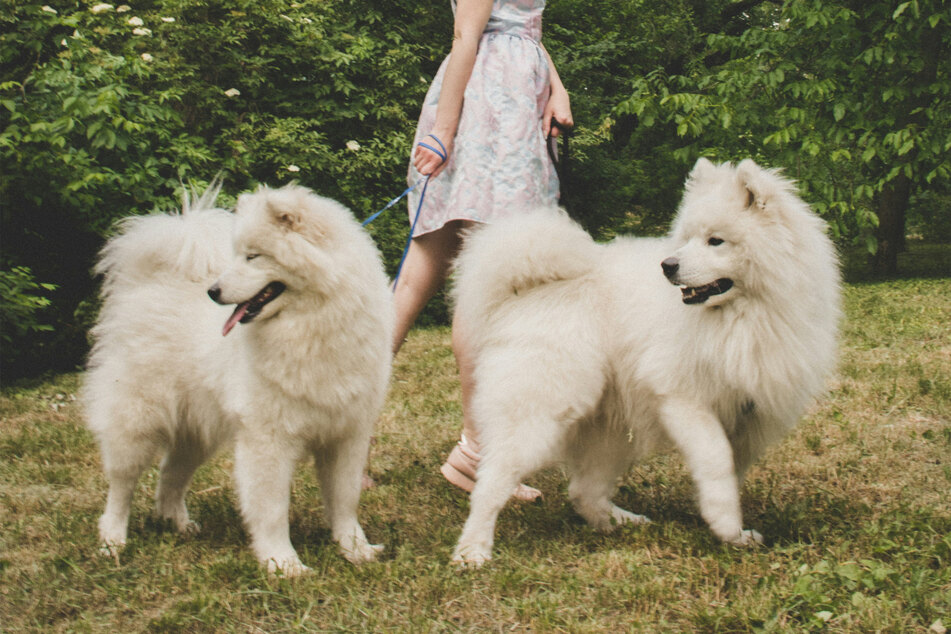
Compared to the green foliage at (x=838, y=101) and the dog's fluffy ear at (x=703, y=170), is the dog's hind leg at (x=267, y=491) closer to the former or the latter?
the dog's fluffy ear at (x=703, y=170)

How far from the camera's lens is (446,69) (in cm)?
339

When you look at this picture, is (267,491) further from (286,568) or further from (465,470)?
(465,470)

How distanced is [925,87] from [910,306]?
2.58m

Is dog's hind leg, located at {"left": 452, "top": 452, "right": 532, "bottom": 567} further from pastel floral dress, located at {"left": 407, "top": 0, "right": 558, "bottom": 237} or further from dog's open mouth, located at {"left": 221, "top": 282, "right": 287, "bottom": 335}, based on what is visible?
pastel floral dress, located at {"left": 407, "top": 0, "right": 558, "bottom": 237}

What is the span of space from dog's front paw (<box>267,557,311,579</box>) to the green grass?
0.05 metres

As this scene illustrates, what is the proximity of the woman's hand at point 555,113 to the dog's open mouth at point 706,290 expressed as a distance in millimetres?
1169

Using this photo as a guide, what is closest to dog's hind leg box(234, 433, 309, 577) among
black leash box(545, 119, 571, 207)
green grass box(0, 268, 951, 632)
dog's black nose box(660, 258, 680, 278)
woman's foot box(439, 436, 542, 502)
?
green grass box(0, 268, 951, 632)

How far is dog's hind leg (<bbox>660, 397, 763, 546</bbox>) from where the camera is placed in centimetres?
270

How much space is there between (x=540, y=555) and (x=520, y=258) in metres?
1.08

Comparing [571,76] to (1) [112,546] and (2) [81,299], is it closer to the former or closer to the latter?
(2) [81,299]

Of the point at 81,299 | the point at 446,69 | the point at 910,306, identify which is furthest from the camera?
the point at 910,306

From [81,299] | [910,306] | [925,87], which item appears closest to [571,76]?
[925,87]

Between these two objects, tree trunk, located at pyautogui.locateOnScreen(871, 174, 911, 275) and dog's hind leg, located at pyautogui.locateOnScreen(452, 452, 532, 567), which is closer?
dog's hind leg, located at pyautogui.locateOnScreen(452, 452, 532, 567)

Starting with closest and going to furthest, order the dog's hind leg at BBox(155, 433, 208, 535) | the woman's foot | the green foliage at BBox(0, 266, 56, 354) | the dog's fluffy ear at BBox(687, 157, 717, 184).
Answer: the dog's fluffy ear at BBox(687, 157, 717, 184) → the dog's hind leg at BBox(155, 433, 208, 535) → the woman's foot → the green foliage at BBox(0, 266, 56, 354)
